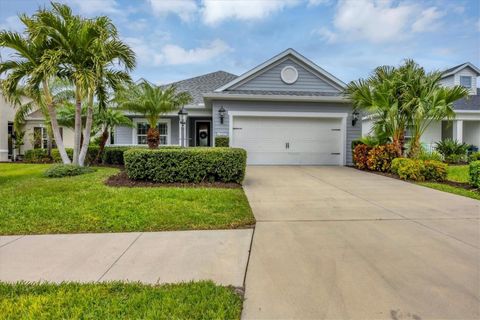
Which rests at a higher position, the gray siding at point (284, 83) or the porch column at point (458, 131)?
the gray siding at point (284, 83)

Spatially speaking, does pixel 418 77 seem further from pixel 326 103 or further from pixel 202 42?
pixel 202 42

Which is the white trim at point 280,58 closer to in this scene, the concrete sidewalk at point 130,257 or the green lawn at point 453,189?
the green lawn at point 453,189

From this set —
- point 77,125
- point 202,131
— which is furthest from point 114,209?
point 202,131

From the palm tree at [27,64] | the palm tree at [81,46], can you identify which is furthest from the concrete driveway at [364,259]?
the palm tree at [27,64]

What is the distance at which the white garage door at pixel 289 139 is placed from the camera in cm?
1424

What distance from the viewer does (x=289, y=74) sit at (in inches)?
566

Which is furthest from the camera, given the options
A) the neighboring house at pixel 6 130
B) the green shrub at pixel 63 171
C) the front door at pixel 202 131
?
the neighboring house at pixel 6 130

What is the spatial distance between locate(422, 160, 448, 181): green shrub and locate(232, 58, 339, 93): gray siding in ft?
20.6

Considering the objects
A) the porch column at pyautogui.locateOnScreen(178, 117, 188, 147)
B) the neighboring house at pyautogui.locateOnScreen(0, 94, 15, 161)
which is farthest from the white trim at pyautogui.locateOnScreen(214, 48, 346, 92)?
the neighboring house at pyautogui.locateOnScreen(0, 94, 15, 161)

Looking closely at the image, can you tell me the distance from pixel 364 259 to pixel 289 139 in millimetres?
11091

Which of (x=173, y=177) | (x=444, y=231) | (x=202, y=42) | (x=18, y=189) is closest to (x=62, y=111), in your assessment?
(x=18, y=189)

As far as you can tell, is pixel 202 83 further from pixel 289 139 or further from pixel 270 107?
pixel 289 139

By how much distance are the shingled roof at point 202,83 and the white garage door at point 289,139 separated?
4.30 m

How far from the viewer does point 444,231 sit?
183 inches
